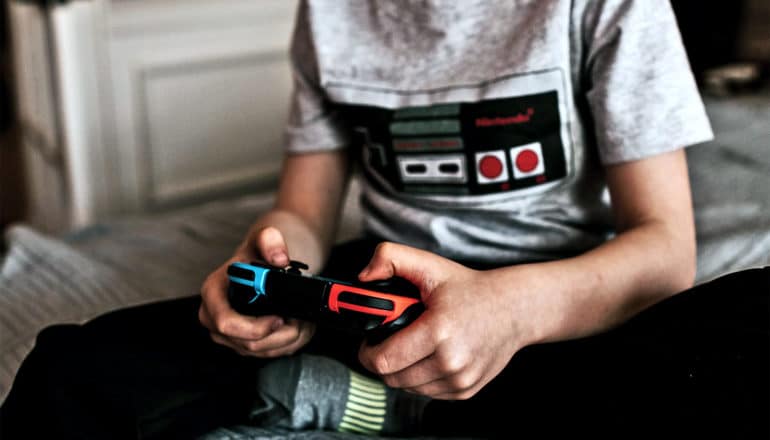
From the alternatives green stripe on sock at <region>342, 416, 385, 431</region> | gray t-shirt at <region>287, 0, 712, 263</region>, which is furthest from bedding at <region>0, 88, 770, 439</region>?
gray t-shirt at <region>287, 0, 712, 263</region>

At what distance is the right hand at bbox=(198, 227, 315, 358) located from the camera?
2.04 feet

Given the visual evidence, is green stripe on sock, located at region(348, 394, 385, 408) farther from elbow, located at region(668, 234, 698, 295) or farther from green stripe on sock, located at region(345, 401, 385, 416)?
elbow, located at region(668, 234, 698, 295)

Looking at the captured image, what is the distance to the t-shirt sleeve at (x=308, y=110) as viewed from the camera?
875mm

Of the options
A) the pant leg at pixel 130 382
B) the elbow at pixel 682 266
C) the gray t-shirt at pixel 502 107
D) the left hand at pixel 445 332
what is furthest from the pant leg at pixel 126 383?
the elbow at pixel 682 266

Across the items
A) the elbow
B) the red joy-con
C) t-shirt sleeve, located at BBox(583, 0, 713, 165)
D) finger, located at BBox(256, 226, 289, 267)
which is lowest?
the elbow

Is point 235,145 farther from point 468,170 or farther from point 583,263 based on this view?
point 583,263

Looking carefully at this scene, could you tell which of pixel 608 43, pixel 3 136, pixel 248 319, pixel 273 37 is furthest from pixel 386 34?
pixel 3 136

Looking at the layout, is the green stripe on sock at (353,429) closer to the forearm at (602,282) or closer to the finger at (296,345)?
the finger at (296,345)

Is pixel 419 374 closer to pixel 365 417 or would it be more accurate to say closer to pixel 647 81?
pixel 365 417

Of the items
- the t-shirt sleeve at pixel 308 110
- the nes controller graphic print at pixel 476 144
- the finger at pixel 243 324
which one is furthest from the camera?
the t-shirt sleeve at pixel 308 110

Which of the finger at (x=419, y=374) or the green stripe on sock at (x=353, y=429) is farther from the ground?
the finger at (x=419, y=374)

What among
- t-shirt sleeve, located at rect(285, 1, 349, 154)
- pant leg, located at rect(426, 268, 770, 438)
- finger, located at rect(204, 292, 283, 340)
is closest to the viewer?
pant leg, located at rect(426, 268, 770, 438)

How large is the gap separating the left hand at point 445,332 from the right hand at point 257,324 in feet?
0.29

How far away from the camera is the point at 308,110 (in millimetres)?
879
